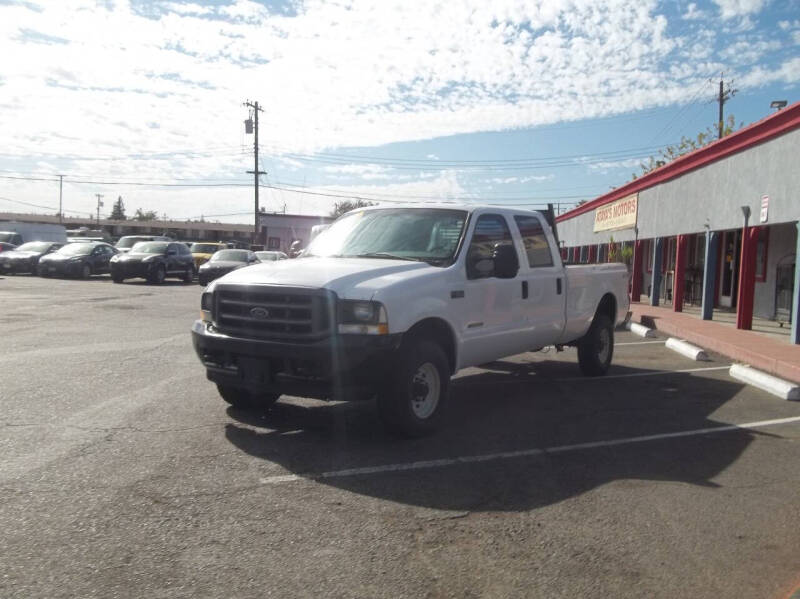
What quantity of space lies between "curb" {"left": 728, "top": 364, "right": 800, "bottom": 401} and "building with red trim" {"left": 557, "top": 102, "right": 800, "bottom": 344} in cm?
263

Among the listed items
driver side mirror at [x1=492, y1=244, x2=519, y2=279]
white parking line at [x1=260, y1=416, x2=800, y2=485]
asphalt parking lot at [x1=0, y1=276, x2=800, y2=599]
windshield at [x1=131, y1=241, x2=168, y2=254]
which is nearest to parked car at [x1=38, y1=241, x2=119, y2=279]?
windshield at [x1=131, y1=241, x2=168, y2=254]

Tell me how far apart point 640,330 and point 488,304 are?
9323mm

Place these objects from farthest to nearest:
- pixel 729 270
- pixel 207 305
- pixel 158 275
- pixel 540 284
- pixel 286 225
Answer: pixel 286 225 < pixel 158 275 < pixel 729 270 < pixel 540 284 < pixel 207 305

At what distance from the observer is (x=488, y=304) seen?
6883mm

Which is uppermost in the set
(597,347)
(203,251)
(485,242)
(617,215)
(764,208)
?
(617,215)

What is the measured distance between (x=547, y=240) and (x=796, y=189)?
6.96 metres

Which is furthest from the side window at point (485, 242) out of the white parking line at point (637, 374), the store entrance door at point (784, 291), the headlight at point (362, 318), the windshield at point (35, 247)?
the windshield at point (35, 247)

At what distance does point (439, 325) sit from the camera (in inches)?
245

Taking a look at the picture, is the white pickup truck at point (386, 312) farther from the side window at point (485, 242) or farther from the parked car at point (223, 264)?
the parked car at point (223, 264)

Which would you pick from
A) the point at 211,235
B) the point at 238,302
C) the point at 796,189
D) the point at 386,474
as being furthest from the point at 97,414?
the point at 211,235

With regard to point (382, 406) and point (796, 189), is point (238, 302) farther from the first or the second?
point (796, 189)

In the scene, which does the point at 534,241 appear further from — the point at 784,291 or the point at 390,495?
the point at 784,291

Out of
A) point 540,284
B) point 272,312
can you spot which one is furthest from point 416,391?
point 540,284

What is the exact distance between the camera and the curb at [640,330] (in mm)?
14805
